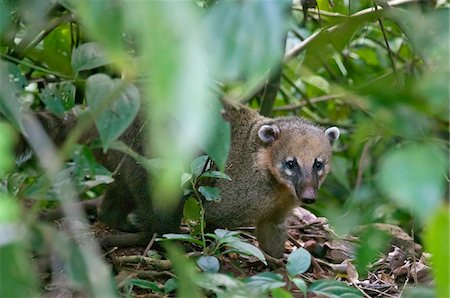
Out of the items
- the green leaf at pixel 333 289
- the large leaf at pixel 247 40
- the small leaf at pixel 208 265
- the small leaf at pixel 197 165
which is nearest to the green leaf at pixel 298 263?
the green leaf at pixel 333 289

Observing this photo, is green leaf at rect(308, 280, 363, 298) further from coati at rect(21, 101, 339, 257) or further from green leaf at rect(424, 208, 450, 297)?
coati at rect(21, 101, 339, 257)

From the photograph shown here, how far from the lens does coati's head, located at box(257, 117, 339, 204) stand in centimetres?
635

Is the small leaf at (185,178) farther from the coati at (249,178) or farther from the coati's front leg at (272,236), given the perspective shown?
the coati's front leg at (272,236)

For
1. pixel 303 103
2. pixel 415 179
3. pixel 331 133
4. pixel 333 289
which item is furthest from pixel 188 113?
pixel 303 103

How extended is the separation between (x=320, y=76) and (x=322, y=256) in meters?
2.49

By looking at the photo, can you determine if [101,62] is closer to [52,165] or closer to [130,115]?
[130,115]

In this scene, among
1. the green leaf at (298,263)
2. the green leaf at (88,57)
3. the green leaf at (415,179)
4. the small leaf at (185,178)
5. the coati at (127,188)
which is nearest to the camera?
the green leaf at (415,179)

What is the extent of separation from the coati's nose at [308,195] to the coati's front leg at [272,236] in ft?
1.19

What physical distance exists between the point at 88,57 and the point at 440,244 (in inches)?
82.1

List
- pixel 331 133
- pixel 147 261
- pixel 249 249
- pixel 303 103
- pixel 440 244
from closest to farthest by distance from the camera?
pixel 440 244 < pixel 249 249 < pixel 147 261 < pixel 331 133 < pixel 303 103

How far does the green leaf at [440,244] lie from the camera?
1.98 meters

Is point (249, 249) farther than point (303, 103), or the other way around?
point (303, 103)

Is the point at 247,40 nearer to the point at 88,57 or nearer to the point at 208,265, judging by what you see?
the point at 88,57

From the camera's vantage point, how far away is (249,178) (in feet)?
21.0
